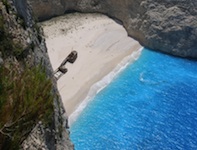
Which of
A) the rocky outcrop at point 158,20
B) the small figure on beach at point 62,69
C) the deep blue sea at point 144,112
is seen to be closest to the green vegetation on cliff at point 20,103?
the small figure on beach at point 62,69

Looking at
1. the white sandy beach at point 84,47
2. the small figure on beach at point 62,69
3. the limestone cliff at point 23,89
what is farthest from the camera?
the white sandy beach at point 84,47

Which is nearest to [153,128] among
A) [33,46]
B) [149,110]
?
[149,110]

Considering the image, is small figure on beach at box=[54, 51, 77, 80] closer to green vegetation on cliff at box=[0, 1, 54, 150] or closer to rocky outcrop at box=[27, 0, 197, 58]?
green vegetation on cliff at box=[0, 1, 54, 150]

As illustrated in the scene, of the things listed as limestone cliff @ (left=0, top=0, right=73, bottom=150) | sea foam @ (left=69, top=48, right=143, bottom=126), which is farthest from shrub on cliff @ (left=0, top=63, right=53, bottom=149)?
sea foam @ (left=69, top=48, right=143, bottom=126)

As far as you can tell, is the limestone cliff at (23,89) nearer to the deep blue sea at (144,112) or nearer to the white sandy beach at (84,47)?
the deep blue sea at (144,112)

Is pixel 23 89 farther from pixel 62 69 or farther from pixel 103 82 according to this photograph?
pixel 103 82

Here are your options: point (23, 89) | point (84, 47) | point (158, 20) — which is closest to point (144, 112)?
point (84, 47)
